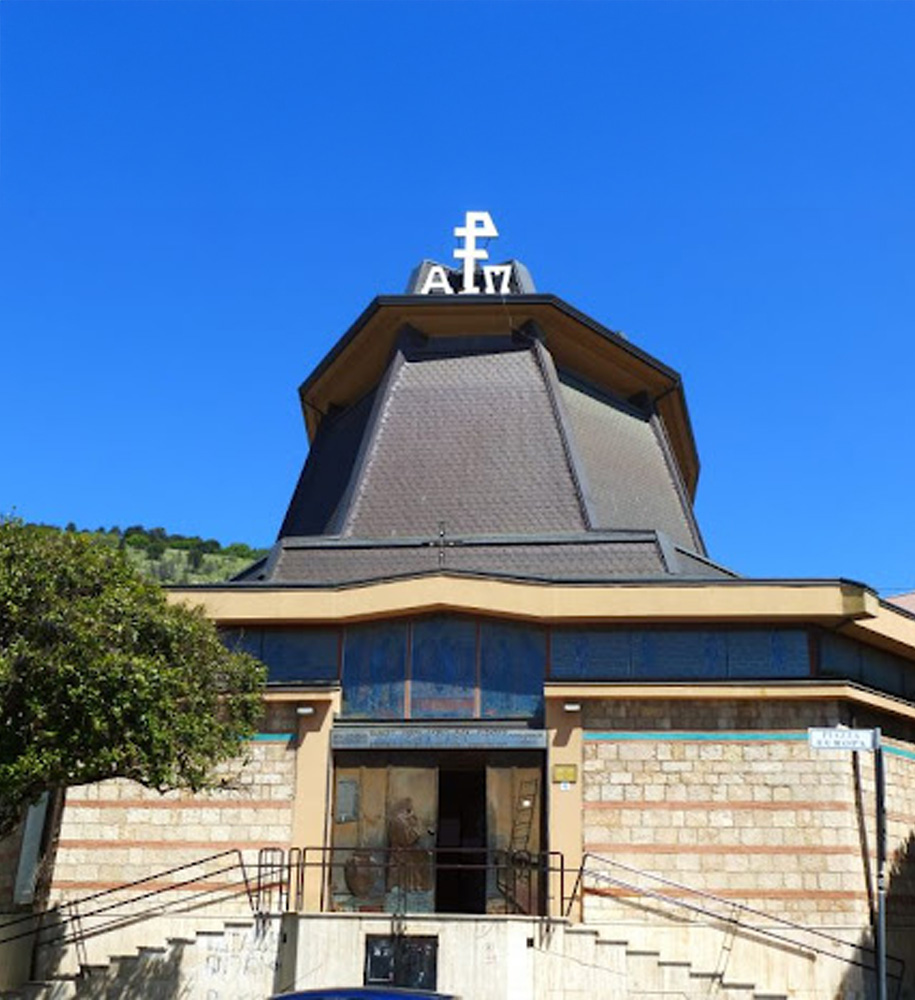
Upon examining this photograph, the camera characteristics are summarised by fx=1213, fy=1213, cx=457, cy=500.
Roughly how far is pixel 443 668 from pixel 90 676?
7328mm

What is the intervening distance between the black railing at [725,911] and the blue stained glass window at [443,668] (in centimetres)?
327

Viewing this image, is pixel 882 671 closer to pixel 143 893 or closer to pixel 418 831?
pixel 418 831

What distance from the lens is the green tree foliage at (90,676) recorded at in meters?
14.4

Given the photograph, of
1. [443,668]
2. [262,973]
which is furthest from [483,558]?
[262,973]

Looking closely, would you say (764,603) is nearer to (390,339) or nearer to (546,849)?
(546,849)

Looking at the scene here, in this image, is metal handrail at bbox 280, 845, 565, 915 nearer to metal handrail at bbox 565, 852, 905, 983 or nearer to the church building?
the church building

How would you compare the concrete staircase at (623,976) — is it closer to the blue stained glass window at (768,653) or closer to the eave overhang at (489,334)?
the blue stained glass window at (768,653)

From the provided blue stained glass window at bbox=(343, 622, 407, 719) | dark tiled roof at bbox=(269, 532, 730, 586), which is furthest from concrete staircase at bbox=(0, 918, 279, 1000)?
dark tiled roof at bbox=(269, 532, 730, 586)

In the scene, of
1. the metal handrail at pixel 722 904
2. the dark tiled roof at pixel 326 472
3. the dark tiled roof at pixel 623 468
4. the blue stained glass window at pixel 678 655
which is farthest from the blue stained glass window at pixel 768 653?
the dark tiled roof at pixel 326 472

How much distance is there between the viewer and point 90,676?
47.3ft

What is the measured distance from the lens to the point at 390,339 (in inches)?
1107

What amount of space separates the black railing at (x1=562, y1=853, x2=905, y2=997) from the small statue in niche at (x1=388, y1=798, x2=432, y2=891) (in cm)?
230

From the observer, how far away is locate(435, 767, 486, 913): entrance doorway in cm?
2042

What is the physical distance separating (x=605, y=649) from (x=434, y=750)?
3.28 m
